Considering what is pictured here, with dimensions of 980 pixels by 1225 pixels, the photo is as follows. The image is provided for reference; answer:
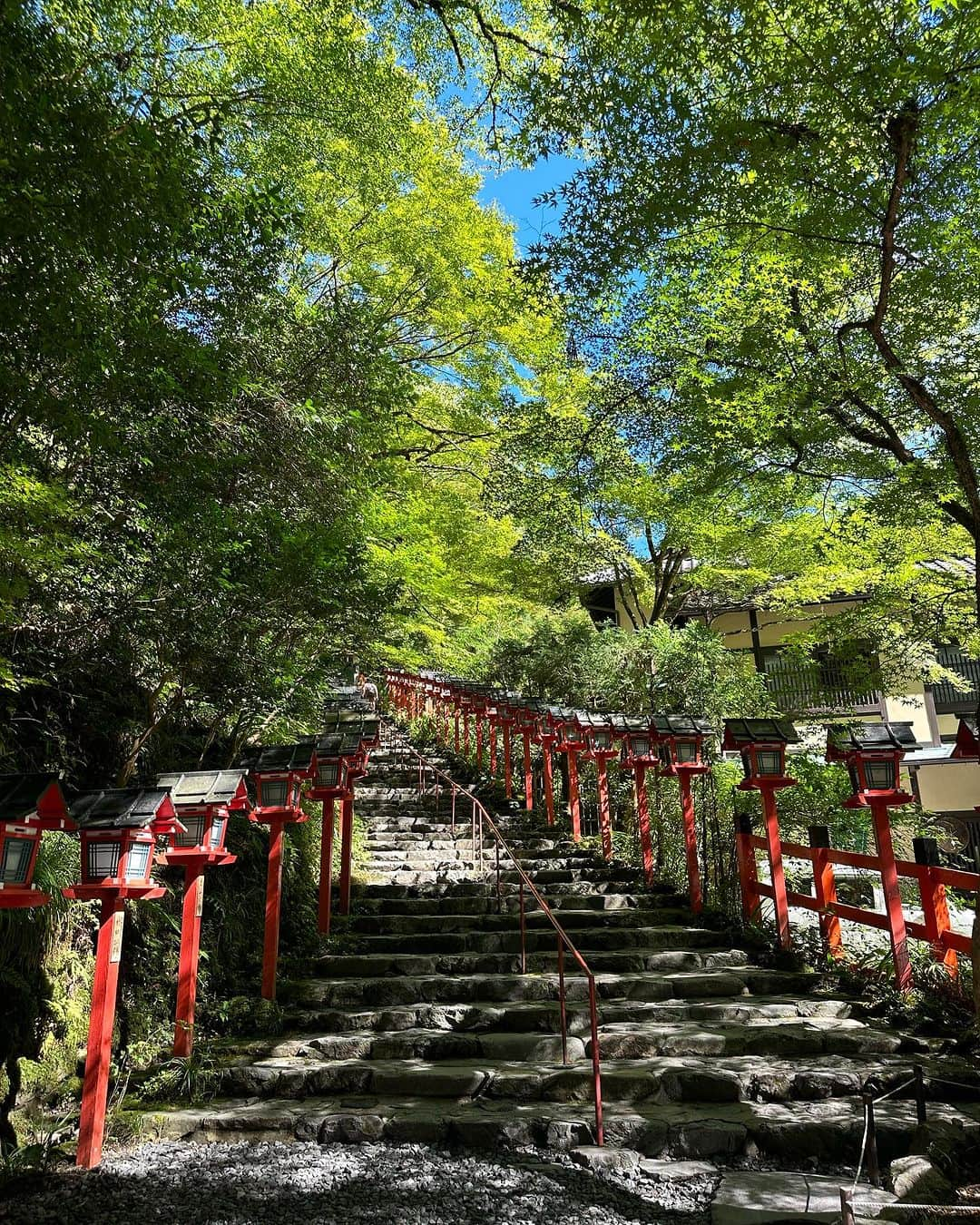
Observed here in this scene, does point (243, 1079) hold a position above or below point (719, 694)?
below

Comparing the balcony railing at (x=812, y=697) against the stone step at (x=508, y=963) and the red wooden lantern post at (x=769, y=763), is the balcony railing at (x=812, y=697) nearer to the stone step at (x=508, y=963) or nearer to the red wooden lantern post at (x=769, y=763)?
the red wooden lantern post at (x=769, y=763)

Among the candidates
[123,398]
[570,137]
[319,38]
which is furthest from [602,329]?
[123,398]

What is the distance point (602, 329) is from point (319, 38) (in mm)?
4758

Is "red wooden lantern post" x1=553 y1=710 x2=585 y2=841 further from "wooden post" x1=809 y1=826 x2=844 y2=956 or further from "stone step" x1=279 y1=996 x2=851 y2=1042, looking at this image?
"stone step" x1=279 y1=996 x2=851 y2=1042

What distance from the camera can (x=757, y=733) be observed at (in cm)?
792

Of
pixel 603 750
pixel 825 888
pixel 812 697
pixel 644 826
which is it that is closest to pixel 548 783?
pixel 603 750

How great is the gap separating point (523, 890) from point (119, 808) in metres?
4.03

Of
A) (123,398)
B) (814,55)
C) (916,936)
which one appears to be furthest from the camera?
(916,936)

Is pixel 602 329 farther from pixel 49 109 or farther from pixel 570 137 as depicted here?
pixel 49 109

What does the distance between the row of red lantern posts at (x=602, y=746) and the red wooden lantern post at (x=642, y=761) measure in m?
0.01

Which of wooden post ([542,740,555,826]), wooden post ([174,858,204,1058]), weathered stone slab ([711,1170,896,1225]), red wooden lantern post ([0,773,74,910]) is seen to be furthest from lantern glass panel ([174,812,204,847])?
wooden post ([542,740,555,826])

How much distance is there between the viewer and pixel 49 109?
3.88 meters

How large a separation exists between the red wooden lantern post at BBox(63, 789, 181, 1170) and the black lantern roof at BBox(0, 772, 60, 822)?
0.36m

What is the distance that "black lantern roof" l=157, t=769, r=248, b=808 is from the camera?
19.2 ft
